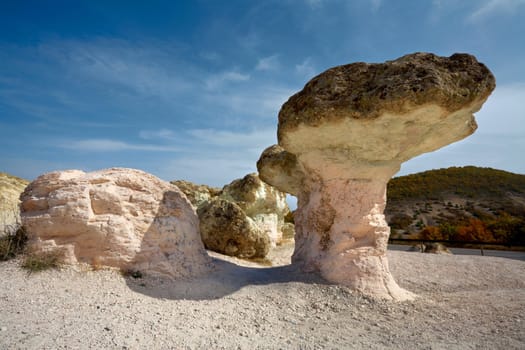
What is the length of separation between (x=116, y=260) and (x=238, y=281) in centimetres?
200

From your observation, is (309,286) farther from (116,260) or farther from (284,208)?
(284,208)

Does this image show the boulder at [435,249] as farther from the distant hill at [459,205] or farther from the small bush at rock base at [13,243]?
the small bush at rock base at [13,243]

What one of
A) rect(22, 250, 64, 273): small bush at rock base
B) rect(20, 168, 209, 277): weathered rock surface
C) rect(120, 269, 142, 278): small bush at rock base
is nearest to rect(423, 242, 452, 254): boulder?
rect(20, 168, 209, 277): weathered rock surface

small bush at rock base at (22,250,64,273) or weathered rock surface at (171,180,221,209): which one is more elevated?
weathered rock surface at (171,180,221,209)

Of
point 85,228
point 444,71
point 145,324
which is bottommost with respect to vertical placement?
point 145,324

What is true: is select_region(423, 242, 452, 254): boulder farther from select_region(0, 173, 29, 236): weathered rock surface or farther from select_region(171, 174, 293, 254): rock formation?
select_region(0, 173, 29, 236): weathered rock surface

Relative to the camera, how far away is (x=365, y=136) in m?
5.00

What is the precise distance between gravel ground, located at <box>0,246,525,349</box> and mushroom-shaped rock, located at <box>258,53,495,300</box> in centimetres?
55

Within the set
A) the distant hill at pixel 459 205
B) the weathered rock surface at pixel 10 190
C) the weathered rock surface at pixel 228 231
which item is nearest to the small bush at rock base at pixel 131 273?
the weathered rock surface at pixel 228 231

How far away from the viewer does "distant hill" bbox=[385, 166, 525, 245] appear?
17797 millimetres

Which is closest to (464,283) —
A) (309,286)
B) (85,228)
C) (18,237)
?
(309,286)

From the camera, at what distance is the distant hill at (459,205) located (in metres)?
17.8

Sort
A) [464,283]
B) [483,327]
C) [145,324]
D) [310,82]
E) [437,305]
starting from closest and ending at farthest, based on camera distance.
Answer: [145,324]
[483,327]
[437,305]
[310,82]
[464,283]

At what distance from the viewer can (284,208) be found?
535 inches
